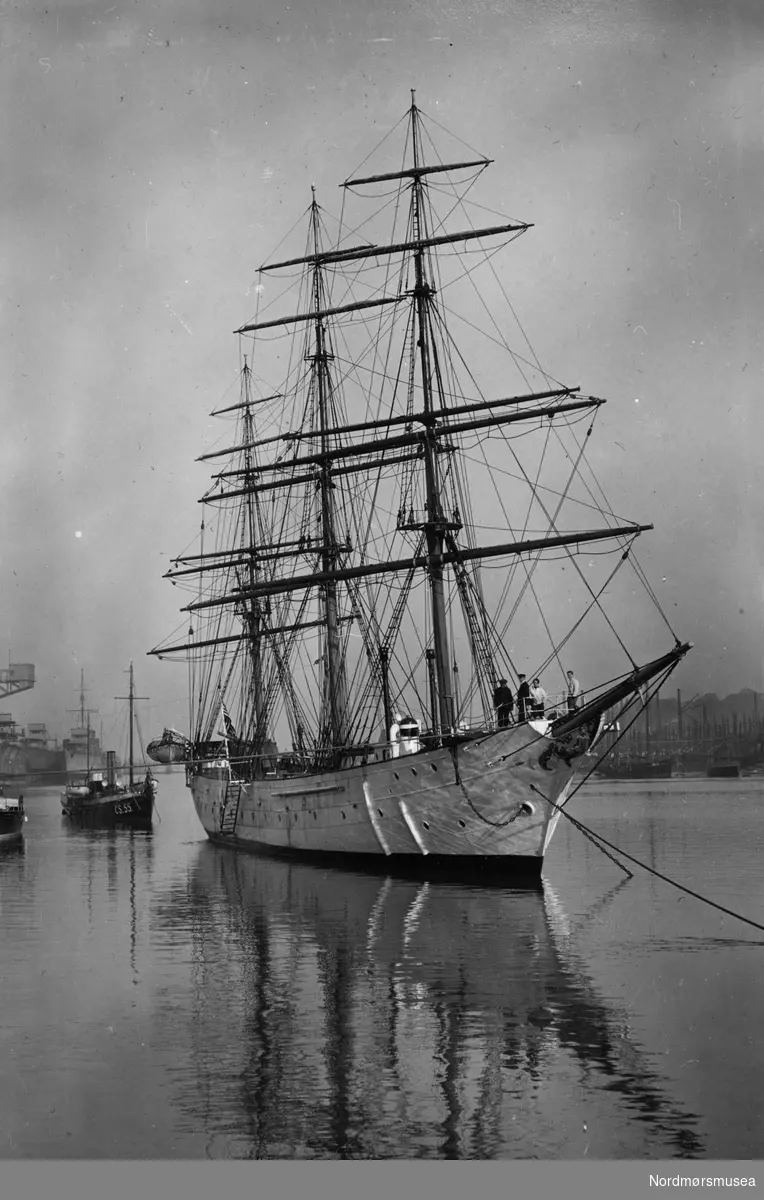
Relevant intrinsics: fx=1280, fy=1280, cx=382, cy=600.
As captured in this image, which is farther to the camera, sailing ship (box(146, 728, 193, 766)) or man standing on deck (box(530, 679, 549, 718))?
sailing ship (box(146, 728, 193, 766))

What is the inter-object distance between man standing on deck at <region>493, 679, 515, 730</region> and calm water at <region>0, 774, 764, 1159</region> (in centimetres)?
444

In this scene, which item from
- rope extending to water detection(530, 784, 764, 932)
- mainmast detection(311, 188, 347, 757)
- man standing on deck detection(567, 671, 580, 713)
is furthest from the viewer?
mainmast detection(311, 188, 347, 757)

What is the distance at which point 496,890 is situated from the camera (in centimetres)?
3177

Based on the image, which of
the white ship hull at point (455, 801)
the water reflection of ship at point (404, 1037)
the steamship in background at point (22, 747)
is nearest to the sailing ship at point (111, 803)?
the steamship in background at point (22, 747)

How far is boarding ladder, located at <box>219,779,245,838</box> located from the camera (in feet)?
171

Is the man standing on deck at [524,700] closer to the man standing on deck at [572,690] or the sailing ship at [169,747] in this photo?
the man standing on deck at [572,690]

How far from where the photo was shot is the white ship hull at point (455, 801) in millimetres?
33031

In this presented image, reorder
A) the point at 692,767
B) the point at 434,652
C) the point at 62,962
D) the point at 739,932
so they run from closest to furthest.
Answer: the point at 62,962, the point at 739,932, the point at 434,652, the point at 692,767

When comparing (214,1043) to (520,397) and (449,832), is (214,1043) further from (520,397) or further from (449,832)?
(520,397)

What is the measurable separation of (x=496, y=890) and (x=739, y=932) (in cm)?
829

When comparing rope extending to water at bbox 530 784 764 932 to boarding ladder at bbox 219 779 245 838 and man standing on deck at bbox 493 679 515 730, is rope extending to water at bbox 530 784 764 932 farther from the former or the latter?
boarding ladder at bbox 219 779 245 838

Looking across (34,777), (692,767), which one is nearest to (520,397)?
(692,767)

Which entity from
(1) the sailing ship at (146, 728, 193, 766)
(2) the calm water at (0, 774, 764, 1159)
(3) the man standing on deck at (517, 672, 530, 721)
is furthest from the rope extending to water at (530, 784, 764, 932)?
(1) the sailing ship at (146, 728, 193, 766)

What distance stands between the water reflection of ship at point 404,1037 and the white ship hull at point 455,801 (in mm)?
5565
